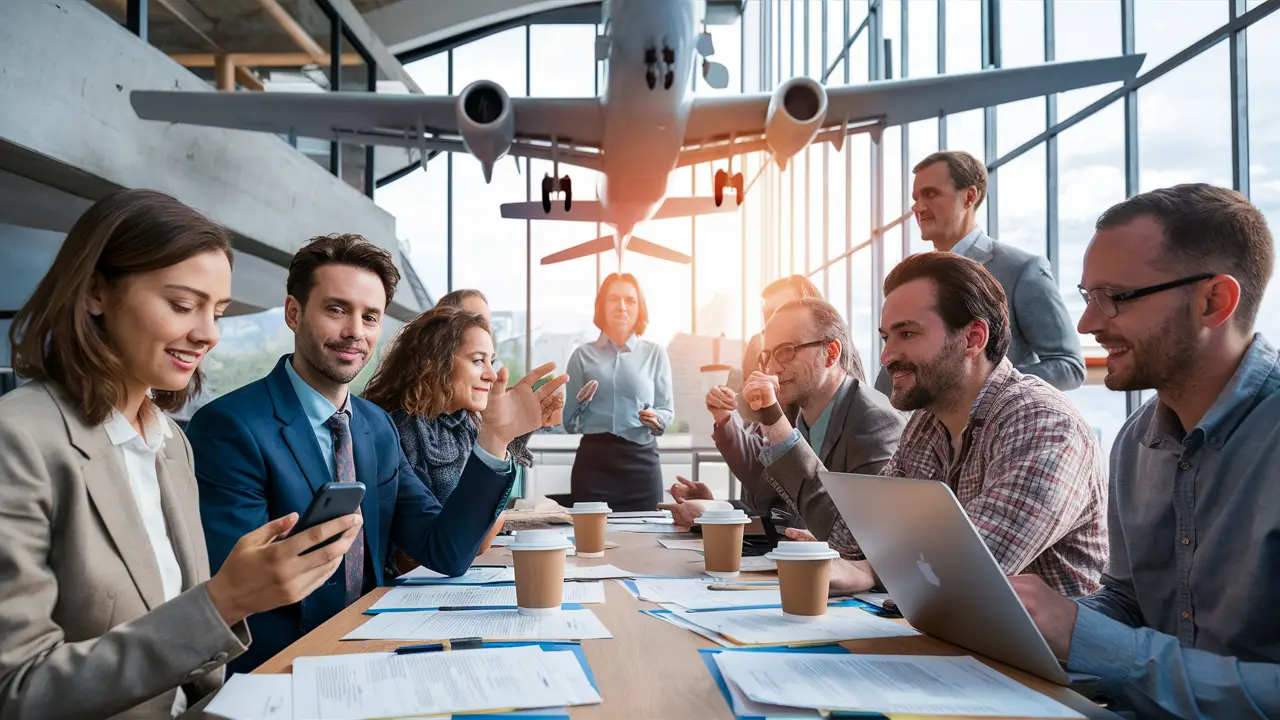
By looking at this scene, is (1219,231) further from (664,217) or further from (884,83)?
(664,217)

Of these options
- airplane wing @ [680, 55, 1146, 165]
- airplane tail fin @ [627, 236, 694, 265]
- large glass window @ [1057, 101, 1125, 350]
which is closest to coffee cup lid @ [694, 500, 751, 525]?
large glass window @ [1057, 101, 1125, 350]

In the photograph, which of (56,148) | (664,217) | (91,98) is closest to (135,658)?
(56,148)

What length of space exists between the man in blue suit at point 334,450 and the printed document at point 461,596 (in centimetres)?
16

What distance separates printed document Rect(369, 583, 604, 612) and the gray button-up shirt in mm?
700

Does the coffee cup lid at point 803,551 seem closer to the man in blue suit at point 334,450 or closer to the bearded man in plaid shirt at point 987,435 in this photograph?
the bearded man in plaid shirt at point 987,435

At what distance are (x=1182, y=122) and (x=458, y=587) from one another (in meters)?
3.54

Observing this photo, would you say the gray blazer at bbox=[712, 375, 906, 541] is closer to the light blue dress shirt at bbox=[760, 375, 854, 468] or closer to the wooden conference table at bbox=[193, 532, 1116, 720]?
the light blue dress shirt at bbox=[760, 375, 854, 468]

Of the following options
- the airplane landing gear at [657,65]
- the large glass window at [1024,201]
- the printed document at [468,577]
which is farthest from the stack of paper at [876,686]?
the airplane landing gear at [657,65]

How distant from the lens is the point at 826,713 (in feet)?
2.61

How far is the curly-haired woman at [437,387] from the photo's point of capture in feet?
7.84

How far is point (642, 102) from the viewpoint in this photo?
727 cm

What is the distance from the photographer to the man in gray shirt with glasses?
38.6 inches

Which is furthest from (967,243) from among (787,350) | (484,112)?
(484,112)

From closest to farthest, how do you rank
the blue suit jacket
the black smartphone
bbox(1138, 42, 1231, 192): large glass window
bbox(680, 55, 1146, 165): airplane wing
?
1. the black smartphone
2. the blue suit jacket
3. bbox(1138, 42, 1231, 192): large glass window
4. bbox(680, 55, 1146, 165): airplane wing
